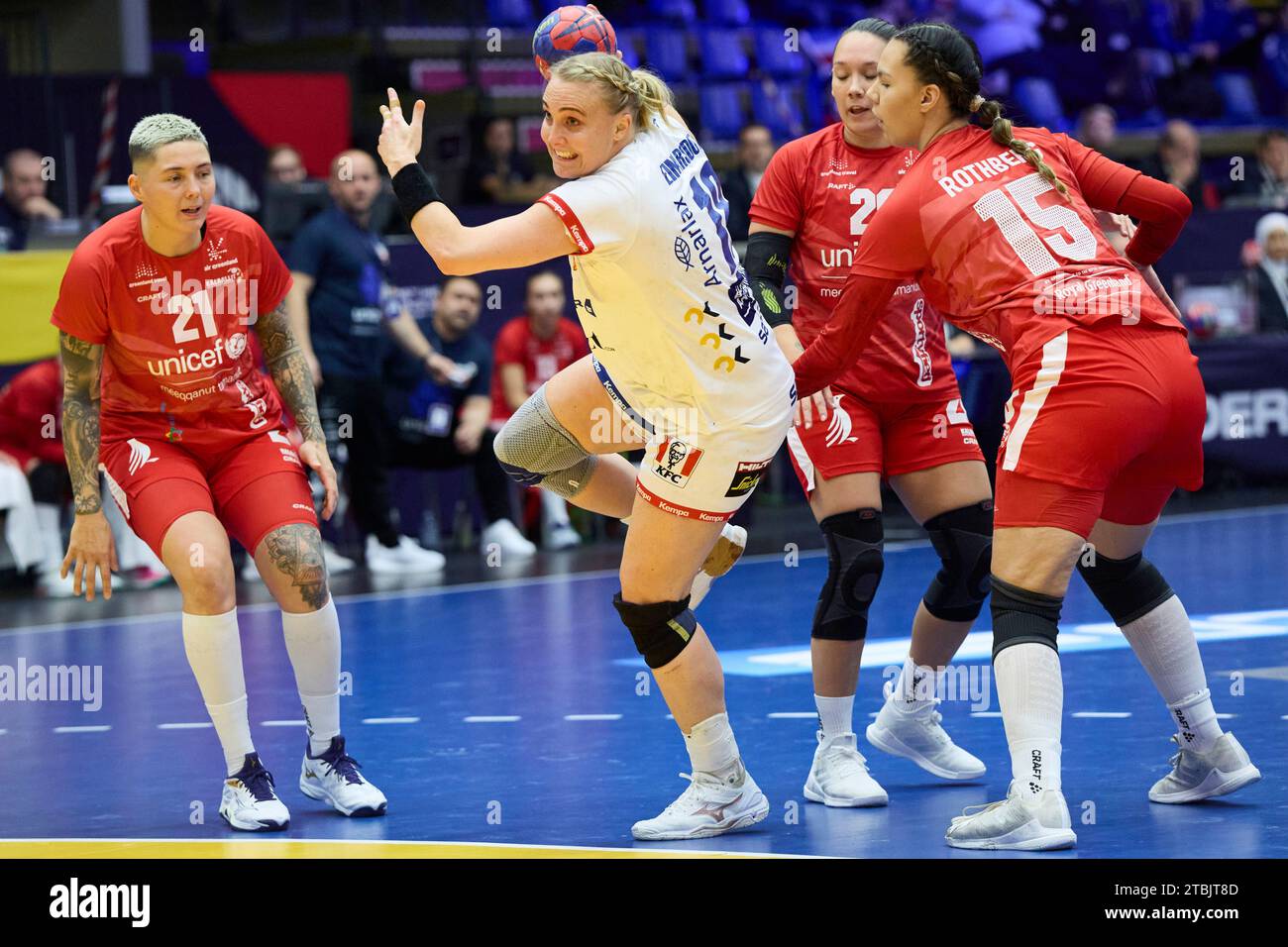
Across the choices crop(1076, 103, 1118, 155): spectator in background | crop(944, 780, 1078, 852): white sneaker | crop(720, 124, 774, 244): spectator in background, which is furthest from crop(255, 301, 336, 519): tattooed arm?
crop(1076, 103, 1118, 155): spectator in background

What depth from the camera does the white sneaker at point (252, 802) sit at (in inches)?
196

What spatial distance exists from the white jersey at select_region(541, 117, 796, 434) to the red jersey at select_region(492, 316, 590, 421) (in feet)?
21.1

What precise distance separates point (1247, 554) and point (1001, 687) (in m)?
6.13

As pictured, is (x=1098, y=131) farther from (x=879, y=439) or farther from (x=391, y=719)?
(x=879, y=439)

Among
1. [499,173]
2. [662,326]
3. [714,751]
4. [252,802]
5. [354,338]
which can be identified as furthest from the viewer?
[499,173]

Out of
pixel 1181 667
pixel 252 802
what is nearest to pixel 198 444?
pixel 252 802

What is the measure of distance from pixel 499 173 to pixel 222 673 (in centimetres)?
871

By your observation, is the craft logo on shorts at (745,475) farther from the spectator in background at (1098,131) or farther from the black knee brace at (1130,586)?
the spectator in background at (1098,131)

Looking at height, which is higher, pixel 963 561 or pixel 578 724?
pixel 963 561

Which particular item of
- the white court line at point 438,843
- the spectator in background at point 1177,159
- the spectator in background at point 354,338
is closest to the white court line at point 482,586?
the spectator in background at point 354,338

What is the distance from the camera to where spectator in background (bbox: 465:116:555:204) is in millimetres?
13219

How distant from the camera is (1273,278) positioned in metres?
12.9

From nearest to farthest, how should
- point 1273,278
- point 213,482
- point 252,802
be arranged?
point 252,802, point 213,482, point 1273,278
